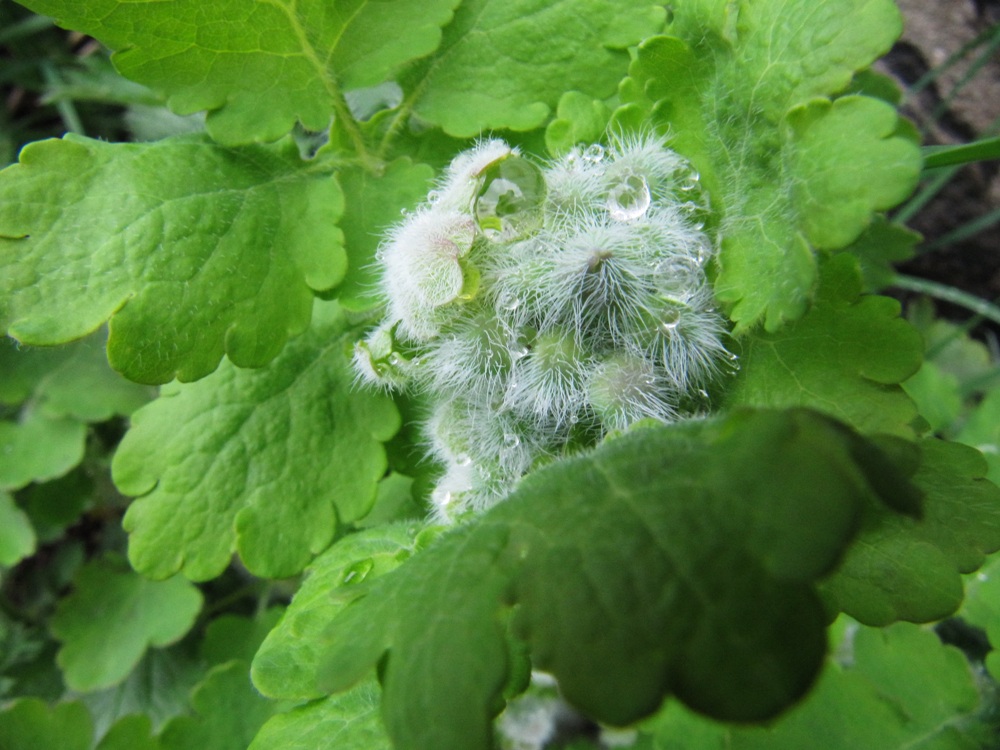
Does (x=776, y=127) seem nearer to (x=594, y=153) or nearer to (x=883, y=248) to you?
(x=594, y=153)

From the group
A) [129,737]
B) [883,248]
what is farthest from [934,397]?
[129,737]

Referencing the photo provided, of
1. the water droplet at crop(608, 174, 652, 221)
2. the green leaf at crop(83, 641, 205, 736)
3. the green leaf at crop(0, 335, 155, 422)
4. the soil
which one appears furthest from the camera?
the soil

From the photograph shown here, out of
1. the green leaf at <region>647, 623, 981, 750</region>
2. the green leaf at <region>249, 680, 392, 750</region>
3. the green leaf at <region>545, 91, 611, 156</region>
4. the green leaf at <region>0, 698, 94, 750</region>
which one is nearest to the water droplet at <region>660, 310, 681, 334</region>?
the green leaf at <region>545, 91, 611, 156</region>

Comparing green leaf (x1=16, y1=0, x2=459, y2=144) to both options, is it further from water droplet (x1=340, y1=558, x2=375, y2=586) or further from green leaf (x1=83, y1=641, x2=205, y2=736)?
green leaf (x1=83, y1=641, x2=205, y2=736)

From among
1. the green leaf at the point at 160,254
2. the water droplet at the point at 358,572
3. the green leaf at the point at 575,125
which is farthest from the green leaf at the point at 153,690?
the green leaf at the point at 575,125

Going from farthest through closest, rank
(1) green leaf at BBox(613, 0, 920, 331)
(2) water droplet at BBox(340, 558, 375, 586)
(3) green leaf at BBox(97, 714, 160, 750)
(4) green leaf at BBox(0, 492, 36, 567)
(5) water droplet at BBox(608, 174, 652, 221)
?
1. (4) green leaf at BBox(0, 492, 36, 567)
2. (3) green leaf at BBox(97, 714, 160, 750)
3. (2) water droplet at BBox(340, 558, 375, 586)
4. (5) water droplet at BBox(608, 174, 652, 221)
5. (1) green leaf at BBox(613, 0, 920, 331)

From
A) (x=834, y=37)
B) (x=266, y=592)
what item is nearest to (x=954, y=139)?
(x=834, y=37)

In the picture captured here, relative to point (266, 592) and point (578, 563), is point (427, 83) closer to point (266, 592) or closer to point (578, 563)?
point (578, 563)
